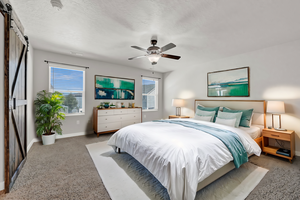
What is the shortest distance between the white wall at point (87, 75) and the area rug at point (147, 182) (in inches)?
80.7

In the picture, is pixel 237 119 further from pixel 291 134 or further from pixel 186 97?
pixel 186 97

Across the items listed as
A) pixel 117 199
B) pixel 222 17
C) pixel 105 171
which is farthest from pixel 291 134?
pixel 105 171

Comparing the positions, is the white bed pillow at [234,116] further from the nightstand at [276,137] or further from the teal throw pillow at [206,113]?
the nightstand at [276,137]

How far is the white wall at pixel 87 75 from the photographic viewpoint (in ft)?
12.0

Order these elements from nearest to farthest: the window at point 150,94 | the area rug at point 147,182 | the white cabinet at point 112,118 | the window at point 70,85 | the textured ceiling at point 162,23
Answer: the area rug at point 147,182, the textured ceiling at point 162,23, the window at point 70,85, the white cabinet at point 112,118, the window at point 150,94

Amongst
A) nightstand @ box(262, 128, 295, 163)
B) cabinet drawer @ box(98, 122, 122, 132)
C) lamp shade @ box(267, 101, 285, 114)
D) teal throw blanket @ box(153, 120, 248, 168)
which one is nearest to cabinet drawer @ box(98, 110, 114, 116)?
cabinet drawer @ box(98, 122, 122, 132)

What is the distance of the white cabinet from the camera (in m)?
4.16

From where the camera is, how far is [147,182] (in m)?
1.93

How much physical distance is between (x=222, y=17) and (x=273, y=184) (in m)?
2.61

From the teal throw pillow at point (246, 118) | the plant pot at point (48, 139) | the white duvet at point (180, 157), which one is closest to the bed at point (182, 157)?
the white duvet at point (180, 157)

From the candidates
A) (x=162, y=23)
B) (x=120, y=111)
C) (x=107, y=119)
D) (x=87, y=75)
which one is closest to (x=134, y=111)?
(x=120, y=111)

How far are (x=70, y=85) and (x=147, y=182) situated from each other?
12.2 feet

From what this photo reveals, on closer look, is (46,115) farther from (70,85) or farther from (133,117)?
(133,117)

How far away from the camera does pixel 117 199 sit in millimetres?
1600
